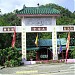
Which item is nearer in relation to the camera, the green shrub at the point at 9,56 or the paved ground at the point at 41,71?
the paved ground at the point at 41,71

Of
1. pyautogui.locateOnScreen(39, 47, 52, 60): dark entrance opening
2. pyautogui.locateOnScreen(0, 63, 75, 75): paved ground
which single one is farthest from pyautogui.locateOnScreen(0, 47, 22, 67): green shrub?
pyautogui.locateOnScreen(39, 47, 52, 60): dark entrance opening

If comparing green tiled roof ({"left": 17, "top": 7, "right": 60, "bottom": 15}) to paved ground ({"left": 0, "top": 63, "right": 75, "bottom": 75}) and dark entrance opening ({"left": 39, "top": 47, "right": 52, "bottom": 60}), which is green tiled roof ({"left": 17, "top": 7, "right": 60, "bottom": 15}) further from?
paved ground ({"left": 0, "top": 63, "right": 75, "bottom": 75})

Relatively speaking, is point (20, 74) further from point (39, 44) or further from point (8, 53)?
point (39, 44)

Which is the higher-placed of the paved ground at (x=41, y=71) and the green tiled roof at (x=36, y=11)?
the green tiled roof at (x=36, y=11)

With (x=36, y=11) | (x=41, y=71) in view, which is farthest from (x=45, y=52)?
(x=41, y=71)

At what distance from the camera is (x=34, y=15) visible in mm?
29156

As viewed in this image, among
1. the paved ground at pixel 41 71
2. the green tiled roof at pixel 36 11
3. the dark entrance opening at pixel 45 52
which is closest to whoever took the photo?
the paved ground at pixel 41 71

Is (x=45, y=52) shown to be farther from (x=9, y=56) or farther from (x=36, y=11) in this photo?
(x=9, y=56)

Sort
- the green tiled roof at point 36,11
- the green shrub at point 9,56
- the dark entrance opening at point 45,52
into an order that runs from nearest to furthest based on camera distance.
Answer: the green shrub at point 9,56, the green tiled roof at point 36,11, the dark entrance opening at point 45,52

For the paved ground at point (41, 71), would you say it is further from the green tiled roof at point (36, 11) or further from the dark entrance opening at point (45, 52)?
the dark entrance opening at point (45, 52)

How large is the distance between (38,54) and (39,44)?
1.73m

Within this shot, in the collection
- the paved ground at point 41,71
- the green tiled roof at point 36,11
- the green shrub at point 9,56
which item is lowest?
the paved ground at point 41,71

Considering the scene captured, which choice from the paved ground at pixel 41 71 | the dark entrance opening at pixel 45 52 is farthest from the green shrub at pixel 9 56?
the dark entrance opening at pixel 45 52

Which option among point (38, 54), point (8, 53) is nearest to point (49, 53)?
point (38, 54)
